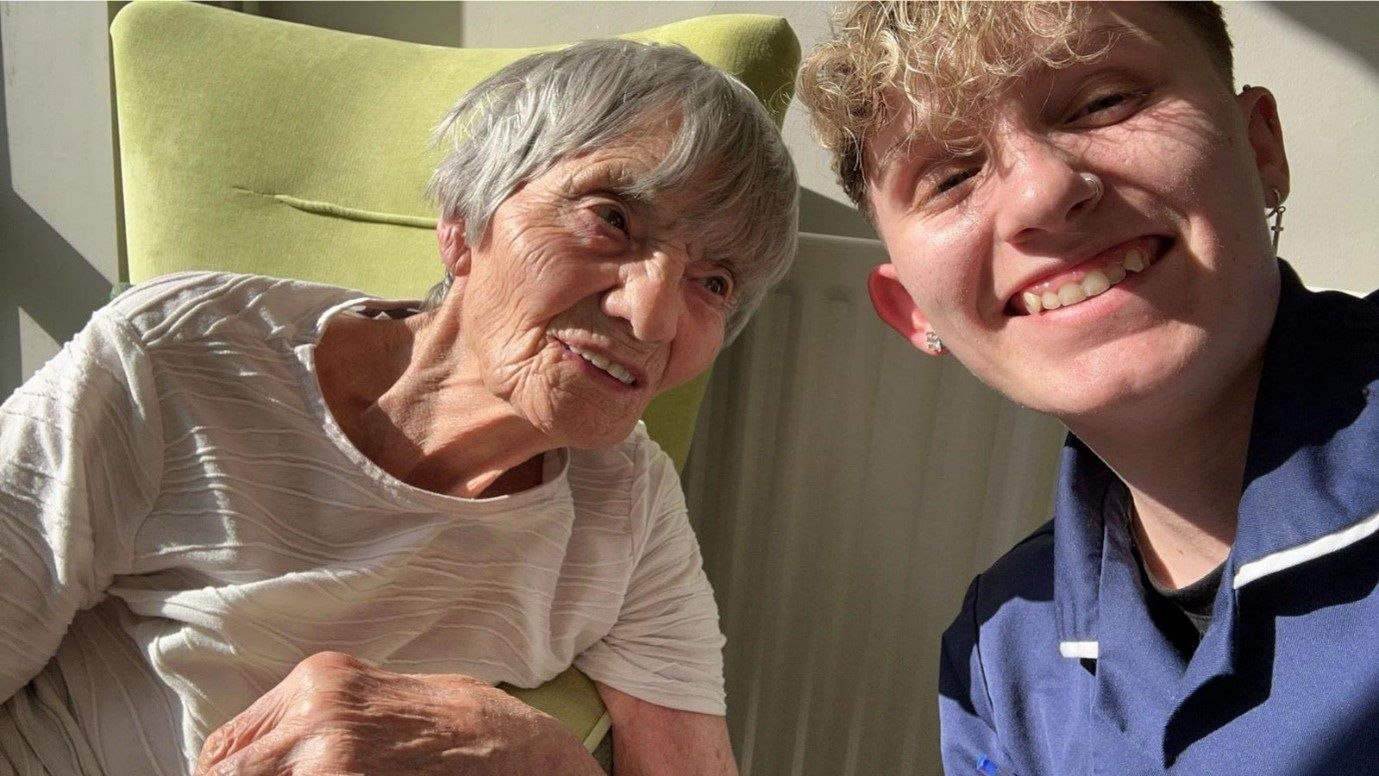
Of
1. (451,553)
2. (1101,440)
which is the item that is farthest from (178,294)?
(1101,440)

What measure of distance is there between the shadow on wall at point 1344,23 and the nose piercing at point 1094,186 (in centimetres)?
88

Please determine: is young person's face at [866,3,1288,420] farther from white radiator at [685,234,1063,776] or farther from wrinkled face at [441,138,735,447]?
white radiator at [685,234,1063,776]

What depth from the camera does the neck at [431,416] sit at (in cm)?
119

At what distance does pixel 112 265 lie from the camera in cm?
215

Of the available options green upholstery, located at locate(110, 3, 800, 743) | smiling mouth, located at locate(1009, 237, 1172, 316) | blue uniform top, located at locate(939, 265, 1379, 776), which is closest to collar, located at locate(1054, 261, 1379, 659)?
blue uniform top, located at locate(939, 265, 1379, 776)

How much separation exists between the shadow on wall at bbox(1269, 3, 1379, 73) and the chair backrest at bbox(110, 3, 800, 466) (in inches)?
33.2

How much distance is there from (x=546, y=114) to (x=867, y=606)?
0.99 metres

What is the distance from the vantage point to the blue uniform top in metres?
0.76

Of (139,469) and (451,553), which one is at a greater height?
(139,469)

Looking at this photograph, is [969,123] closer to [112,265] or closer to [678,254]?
[678,254]

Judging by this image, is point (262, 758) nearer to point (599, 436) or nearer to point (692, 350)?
point (599, 436)

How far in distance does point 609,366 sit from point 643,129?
24 cm

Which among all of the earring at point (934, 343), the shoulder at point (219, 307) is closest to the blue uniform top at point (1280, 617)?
the earring at point (934, 343)

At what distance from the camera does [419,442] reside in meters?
1.20
